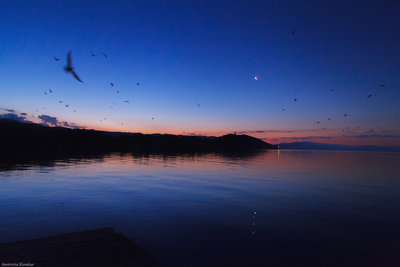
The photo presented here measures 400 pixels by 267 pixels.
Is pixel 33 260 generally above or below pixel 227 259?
above

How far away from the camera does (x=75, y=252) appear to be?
7242 millimetres

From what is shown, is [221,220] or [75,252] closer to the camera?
[75,252]

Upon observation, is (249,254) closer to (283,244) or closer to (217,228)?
(283,244)

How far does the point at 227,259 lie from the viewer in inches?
351

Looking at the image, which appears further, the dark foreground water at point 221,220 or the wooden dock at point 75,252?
the dark foreground water at point 221,220

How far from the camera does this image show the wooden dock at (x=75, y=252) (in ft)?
21.8

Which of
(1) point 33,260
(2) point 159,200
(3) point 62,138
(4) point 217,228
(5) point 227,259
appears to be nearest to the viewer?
(1) point 33,260

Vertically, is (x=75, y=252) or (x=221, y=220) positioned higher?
(x=75, y=252)

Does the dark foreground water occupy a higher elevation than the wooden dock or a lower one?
lower

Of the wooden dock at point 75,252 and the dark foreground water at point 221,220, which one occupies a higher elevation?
the wooden dock at point 75,252

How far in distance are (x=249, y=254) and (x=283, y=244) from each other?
6.97ft

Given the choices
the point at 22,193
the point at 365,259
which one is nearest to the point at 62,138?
the point at 22,193

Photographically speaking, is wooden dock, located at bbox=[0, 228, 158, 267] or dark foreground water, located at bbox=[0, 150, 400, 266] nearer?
wooden dock, located at bbox=[0, 228, 158, 267]

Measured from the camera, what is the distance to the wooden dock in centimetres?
664
